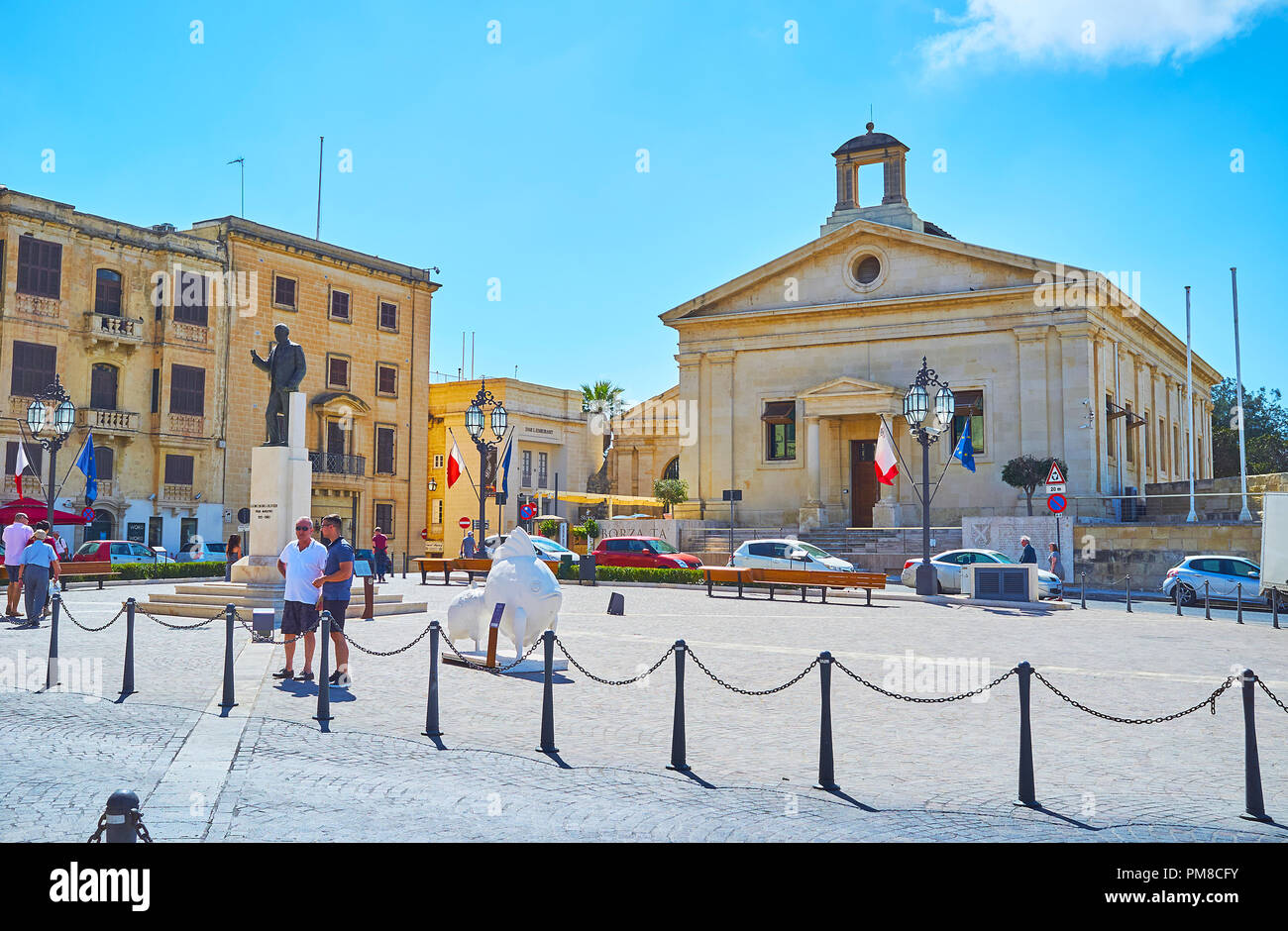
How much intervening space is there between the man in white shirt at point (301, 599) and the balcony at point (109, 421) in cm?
2981

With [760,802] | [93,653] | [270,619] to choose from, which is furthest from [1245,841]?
[93,653]

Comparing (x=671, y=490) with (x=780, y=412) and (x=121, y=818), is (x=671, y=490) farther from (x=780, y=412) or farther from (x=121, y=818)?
(x=121, y=818)

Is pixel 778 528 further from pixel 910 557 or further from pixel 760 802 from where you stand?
pixel 760 802

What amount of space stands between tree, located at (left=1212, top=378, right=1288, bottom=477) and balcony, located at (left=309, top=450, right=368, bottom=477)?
59639mm

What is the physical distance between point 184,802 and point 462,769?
6.21ft

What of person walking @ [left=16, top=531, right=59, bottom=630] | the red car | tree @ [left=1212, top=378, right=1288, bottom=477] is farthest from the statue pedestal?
tree @ [left=1212, top=378, right=1288, bottom=477]

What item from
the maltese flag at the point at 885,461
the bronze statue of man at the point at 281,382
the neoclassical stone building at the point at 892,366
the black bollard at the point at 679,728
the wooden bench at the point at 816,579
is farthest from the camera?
the neoclassical stone building at the point at 892,366

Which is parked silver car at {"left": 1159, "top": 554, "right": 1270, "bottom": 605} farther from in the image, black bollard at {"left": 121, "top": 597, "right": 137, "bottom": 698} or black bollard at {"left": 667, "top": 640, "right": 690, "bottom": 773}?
black bollard at {"left": 121, "top": 597, "right": 137, "bottom": 698}

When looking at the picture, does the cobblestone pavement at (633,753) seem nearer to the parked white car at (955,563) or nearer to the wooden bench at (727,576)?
the wooden bench at (727,576)

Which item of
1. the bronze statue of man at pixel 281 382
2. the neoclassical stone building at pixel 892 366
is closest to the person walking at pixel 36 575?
the bronze statue of man at pixel 281 382

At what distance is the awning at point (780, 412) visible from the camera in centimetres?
4597

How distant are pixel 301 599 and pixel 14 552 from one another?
9.16m

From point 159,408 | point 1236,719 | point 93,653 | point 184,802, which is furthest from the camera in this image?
point 159,408

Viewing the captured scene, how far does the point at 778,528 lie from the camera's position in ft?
142
